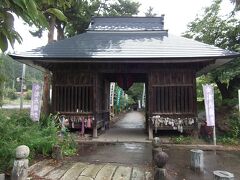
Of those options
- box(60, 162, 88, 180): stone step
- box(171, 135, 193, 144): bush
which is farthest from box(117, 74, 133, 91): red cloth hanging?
box(60, 162, 88, 180): stone step

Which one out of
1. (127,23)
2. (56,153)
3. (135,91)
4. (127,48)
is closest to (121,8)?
(127,23)

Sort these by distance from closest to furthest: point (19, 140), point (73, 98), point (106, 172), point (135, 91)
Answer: point (106, 172)
point (19, 140)
point (73, 98)
point (135, 91)

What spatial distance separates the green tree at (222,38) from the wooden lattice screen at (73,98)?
23.1 ft

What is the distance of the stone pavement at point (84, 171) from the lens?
6203 mm

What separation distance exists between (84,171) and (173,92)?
21.8 feet

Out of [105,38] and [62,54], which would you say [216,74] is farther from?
[62,54]

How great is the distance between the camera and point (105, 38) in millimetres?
14430

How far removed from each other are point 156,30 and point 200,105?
358 inches

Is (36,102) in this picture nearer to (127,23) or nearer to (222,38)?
(127,23)

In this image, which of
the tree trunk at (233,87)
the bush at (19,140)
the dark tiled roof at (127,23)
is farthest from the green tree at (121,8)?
the bush at (19,140)

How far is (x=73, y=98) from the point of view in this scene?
12.6 meters

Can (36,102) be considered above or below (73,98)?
below

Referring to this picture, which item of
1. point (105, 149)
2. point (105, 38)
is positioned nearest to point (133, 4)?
point (105, 38)

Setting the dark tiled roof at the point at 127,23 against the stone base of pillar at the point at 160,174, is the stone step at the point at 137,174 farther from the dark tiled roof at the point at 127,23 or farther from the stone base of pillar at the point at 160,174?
the dark tiled roof at the point at 127,23
